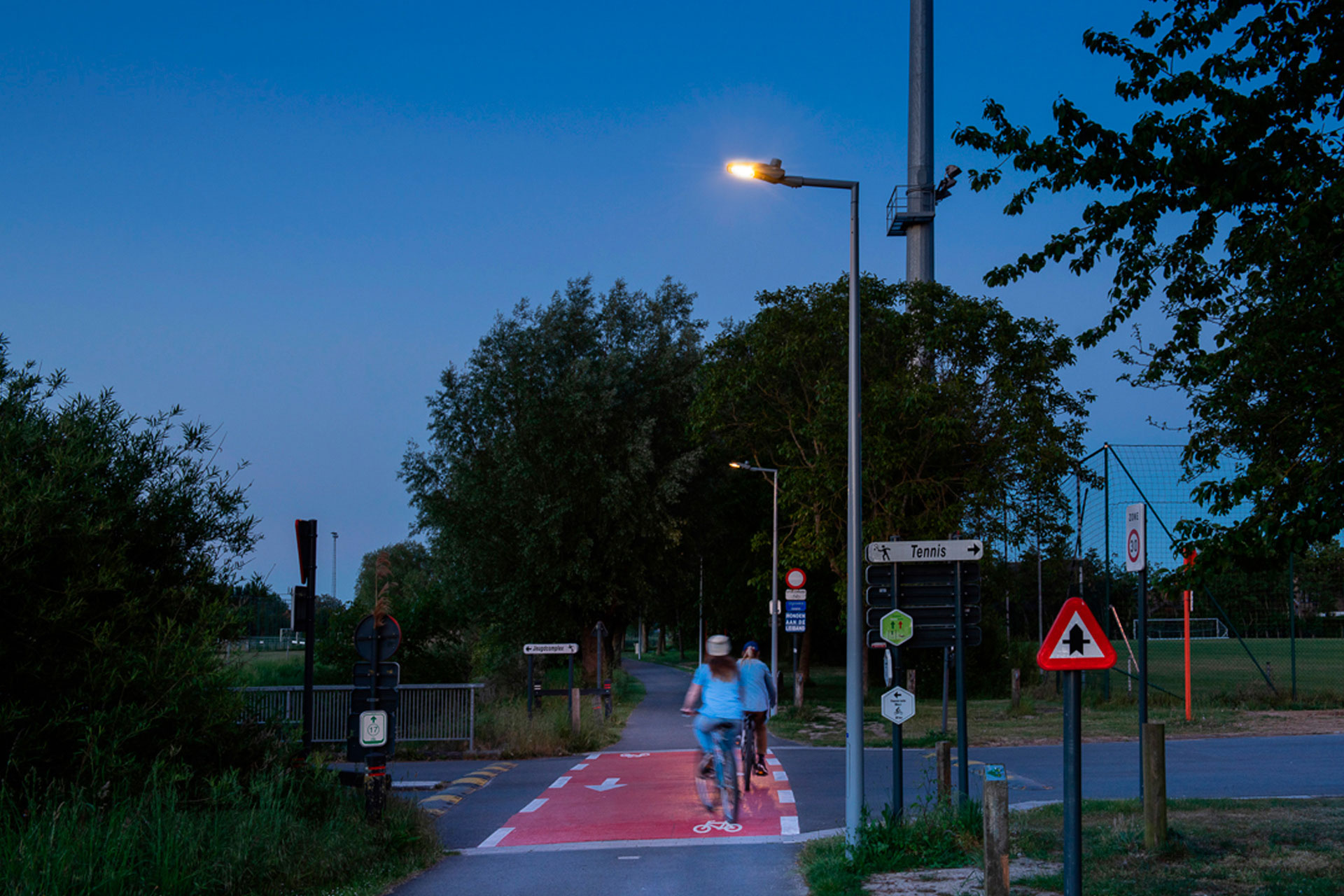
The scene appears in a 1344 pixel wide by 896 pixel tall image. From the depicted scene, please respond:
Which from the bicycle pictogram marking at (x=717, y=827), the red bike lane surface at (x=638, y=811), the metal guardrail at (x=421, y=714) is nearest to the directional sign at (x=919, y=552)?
the red bike lane surface at (x=638, y=811)

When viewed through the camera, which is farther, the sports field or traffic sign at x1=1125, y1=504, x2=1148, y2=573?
the sports field

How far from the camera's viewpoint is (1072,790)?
20.1ft

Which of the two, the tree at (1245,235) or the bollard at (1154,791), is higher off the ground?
the tree at (1245,235)

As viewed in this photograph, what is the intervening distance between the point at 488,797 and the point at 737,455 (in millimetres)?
22992

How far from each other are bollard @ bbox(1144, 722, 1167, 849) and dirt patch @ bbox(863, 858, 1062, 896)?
85 centimetres

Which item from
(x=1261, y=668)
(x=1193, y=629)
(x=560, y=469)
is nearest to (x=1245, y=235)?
(x=1261, y=668)

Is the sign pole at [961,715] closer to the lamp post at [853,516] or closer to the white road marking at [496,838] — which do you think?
the lamp post at [853,516]

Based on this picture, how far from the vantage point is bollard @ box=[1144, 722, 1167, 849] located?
29.3 feet

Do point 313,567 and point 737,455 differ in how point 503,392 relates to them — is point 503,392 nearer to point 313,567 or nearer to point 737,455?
point 737,455

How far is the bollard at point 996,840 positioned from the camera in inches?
277

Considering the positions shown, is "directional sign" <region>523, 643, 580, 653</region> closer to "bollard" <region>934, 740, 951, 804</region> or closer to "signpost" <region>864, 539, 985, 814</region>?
"bollard" <region>934, 740, 951, 804</region>

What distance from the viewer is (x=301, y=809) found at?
34.1ft

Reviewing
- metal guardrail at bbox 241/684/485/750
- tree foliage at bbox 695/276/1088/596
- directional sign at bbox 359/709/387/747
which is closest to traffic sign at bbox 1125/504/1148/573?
directional sign at bbox 359/709/387/747

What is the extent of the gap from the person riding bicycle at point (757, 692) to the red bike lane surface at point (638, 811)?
0.57 metres
